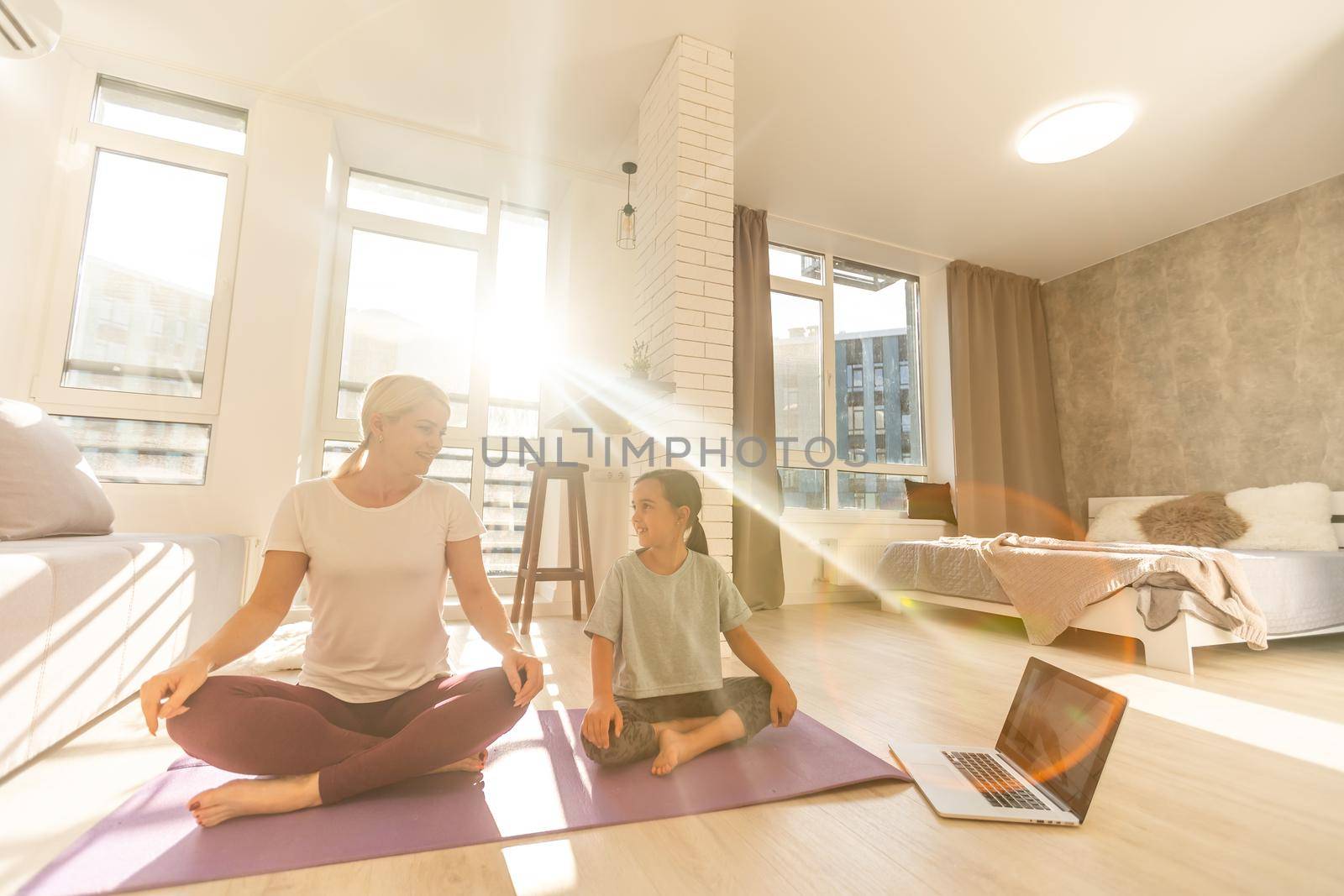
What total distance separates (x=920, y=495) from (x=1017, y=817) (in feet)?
12.8

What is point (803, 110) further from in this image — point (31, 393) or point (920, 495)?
point (31, 393)

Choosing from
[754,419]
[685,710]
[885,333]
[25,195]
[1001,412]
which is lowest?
[685,710]

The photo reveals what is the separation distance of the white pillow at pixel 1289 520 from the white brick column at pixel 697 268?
3284 mm

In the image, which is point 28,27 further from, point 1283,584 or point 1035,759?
point 1283,584

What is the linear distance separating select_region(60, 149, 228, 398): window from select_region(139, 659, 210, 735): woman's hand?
2598 mm

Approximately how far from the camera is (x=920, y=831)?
3.53ft

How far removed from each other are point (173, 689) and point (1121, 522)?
5115 millimetres

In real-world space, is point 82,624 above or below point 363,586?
below

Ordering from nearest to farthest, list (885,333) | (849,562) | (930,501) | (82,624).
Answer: (82,624)
(849,562)
(930,501)
(885,333)

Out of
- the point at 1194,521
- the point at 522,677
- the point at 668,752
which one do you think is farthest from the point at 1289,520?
the point at 522,677

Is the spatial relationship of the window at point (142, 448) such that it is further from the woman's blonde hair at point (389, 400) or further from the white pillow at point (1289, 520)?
the white pillow at point (1289, 520)

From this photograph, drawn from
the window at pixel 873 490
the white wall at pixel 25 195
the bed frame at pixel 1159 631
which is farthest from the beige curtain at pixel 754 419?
the white wall at pixel 25 195

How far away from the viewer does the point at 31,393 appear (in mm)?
2760

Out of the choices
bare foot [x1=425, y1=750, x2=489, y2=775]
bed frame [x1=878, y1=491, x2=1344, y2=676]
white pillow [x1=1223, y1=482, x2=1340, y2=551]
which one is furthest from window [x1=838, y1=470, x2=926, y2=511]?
bare foot [x1=425, y1=750, x2=489, y2=775]
